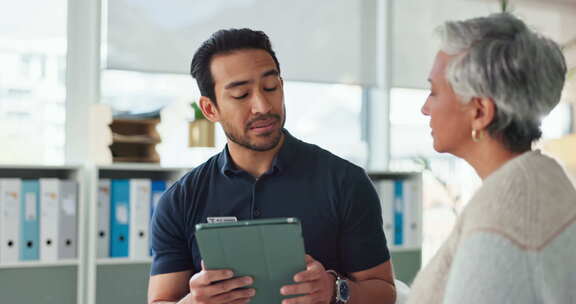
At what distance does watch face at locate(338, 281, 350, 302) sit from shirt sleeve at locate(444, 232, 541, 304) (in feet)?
2.22

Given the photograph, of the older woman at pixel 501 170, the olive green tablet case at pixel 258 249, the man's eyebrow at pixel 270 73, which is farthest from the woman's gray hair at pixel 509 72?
the man's eyebrow at pixel 270 73

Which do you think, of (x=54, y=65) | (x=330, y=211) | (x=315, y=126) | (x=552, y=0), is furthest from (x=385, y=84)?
(x=330, y=211)

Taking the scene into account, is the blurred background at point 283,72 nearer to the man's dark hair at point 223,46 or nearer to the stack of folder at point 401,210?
the stack of folder at point 401,210

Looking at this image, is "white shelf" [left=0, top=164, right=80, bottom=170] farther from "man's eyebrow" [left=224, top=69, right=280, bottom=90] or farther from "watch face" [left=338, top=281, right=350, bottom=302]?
"watch face" [left=338, top=281, right=350, bottom=302]

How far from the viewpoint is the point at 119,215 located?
3326 millimetres

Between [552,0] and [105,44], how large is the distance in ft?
10.4

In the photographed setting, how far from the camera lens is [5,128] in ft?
11.6

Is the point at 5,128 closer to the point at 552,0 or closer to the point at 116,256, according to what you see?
the point at 116,256

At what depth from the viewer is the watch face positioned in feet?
5.79

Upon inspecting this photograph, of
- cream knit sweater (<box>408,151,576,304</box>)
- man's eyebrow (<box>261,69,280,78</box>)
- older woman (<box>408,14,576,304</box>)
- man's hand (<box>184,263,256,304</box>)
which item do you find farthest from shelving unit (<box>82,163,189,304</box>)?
cream knit sweater (<box>408,151,576,304</box>)

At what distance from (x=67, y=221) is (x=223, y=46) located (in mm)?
1643

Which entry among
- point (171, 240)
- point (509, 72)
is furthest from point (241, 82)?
point (509, 72)

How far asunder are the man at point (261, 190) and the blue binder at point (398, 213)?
201 cm

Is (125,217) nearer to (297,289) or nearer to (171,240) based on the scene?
(171,240)
